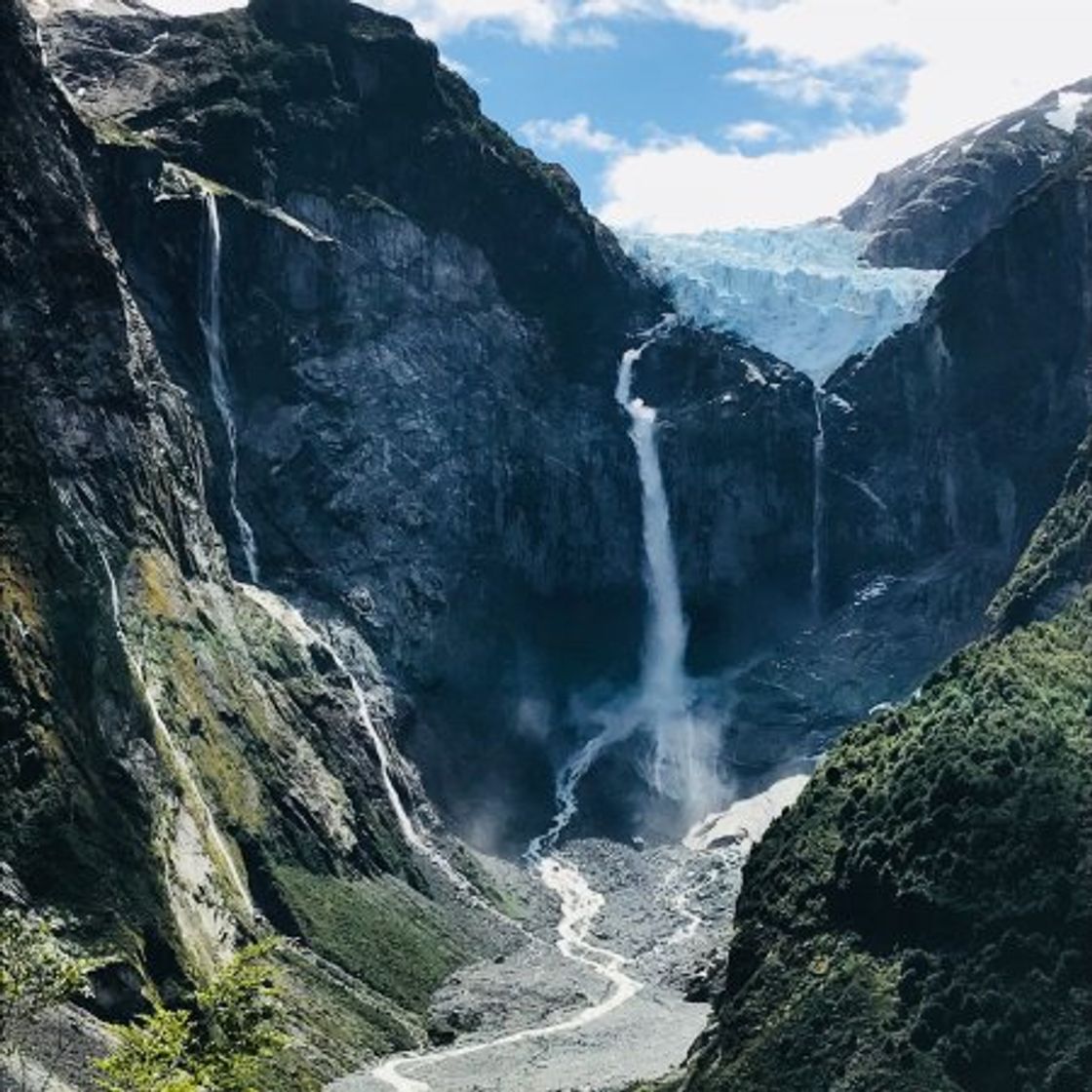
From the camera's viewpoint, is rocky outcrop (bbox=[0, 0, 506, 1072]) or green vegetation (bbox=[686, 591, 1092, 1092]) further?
rocky outcrop (bbox=[0, 0, 506, 1072])

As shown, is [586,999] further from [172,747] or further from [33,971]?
[33,971]

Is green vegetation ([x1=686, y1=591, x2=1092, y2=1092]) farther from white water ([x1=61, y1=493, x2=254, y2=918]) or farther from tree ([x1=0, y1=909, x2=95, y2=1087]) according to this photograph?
white water ([x1=61, y1=493, x2=254, y2=918])

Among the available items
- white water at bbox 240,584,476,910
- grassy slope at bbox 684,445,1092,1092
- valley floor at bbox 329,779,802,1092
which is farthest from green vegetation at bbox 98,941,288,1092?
white water at bbox 240,584,476,910

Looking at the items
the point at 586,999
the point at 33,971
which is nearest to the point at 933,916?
the point at 33,971

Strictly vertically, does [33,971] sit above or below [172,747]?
below

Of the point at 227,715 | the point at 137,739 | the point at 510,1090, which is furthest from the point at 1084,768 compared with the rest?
the point at 227,715

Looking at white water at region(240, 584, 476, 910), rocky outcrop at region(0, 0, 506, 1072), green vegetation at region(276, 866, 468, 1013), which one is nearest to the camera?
rocky outcrop at region(0, 0, 506, 1072)

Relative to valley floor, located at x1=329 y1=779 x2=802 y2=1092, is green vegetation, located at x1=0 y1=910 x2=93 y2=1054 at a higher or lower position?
lower
